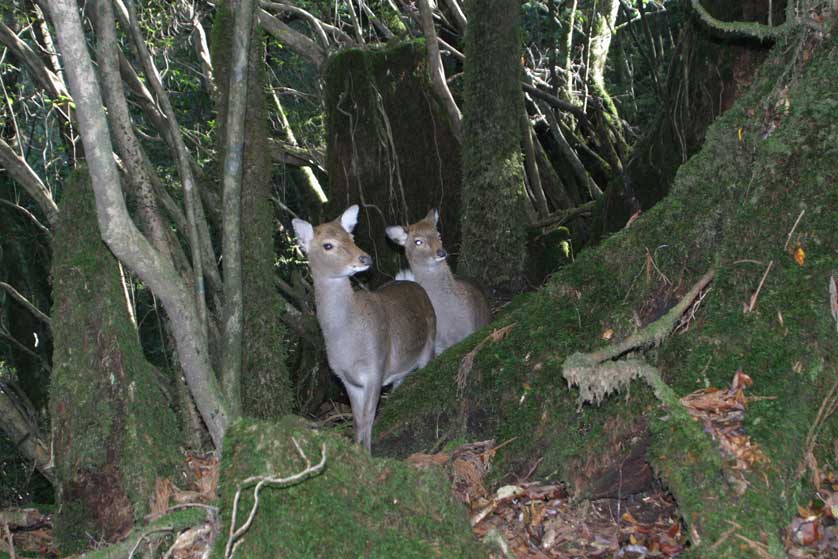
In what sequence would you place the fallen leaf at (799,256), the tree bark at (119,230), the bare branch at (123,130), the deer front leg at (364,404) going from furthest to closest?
the deer front leg at (364,404) → the bare branch at (123,130) → the tree bark at (119,230) → the fallen leaf at (799,256)

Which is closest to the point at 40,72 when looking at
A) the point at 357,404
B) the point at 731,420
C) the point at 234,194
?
the point at 234,194

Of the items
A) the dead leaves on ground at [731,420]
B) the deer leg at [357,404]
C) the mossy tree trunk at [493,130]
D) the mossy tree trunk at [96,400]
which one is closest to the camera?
the dead leaves on ground at [731,420]

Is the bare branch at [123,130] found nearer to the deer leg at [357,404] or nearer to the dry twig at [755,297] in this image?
the deer leg at [357,404]

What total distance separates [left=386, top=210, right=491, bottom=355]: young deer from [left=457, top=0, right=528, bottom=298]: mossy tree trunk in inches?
26.0

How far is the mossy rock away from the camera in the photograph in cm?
362

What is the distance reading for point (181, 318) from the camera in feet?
18.1

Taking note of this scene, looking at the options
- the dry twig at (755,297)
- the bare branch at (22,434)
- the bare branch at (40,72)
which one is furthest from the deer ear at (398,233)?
the dry twig at (755,297)

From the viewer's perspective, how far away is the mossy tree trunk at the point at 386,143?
10961 mm

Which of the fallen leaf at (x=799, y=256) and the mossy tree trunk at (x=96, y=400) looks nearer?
the fallen leaf at (x=799, y=256)

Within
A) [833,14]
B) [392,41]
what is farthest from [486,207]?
[833,14]

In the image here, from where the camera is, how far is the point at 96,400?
532 cm

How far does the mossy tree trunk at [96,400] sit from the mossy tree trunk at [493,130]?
17.2 feet

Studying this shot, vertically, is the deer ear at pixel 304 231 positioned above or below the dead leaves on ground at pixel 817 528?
above

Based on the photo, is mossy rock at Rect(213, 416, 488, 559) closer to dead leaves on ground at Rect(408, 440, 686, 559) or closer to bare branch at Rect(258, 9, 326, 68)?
dead leaves on ground at Rect(408, 440, 686, 559)
